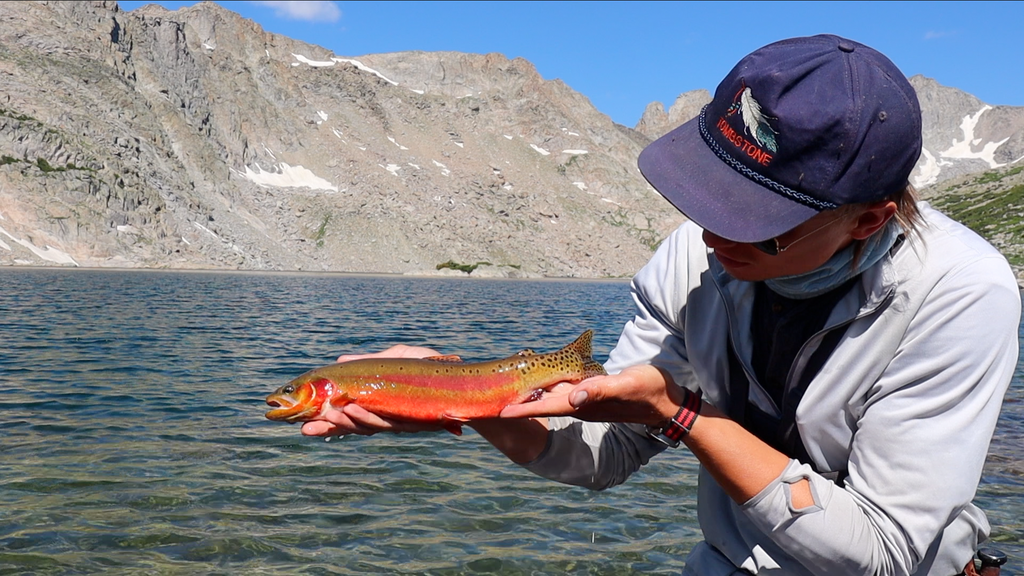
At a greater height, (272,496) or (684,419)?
(684,419)

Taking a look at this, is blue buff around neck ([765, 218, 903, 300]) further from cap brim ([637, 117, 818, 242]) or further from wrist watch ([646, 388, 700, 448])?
wrist watch ([646, 388, 700, 448])

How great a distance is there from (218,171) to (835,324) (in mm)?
149446

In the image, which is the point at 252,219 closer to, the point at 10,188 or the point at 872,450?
the point at 10,188

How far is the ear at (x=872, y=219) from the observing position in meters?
2.83

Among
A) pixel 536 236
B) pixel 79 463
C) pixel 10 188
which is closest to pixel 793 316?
pixel 79 463

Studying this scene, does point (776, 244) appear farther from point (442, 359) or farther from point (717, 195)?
point (442, 359)

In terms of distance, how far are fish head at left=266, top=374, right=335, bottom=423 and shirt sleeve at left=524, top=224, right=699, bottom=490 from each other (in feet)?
4.17

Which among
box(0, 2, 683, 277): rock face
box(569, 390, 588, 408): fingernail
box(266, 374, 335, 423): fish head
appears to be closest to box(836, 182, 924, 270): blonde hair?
box(569, 390, 588, 408): fingernail

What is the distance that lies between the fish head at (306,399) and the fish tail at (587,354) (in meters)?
1.31

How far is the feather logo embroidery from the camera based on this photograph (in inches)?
108

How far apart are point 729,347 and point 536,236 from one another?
182 metres

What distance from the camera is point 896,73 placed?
2801 mm

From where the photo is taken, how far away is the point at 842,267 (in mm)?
2990

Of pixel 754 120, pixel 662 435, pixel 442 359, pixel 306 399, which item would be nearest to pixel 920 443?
pixel 662 435
